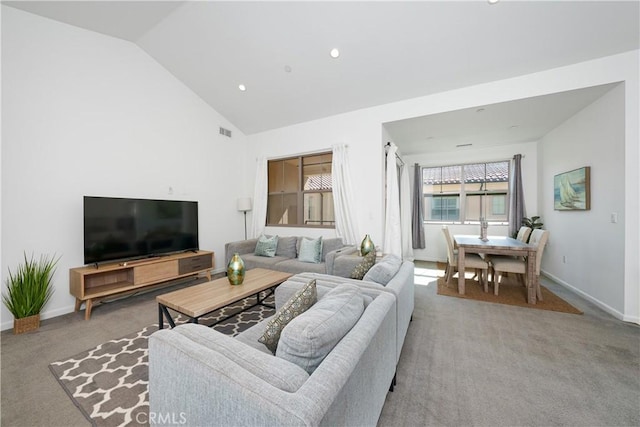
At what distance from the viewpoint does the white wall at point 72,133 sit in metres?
2.57

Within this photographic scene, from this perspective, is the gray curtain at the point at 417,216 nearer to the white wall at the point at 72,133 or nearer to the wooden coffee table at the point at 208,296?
the wooden coffee table at the point at 208,296

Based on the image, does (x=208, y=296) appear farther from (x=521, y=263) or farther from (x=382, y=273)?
(x=521, y=263)

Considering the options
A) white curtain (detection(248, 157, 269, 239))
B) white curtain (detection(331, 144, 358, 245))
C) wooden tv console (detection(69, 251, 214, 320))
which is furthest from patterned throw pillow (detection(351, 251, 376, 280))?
white curtain (detection(248, 157, 269, 239))

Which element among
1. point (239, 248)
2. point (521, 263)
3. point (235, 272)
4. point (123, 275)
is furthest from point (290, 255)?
point (521, 263)

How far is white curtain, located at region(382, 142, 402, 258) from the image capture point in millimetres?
3859

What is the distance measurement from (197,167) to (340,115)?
2768 mm

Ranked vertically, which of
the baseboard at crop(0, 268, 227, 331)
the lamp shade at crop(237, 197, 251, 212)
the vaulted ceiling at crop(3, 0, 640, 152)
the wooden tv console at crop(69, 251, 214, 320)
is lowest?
the baseboard at crop(0, 268, 227, 331)

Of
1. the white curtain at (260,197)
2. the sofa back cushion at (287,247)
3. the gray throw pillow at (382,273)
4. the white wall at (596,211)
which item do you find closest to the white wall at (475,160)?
the white wall at (596,211)

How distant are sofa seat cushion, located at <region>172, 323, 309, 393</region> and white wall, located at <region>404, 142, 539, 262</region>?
5.58m

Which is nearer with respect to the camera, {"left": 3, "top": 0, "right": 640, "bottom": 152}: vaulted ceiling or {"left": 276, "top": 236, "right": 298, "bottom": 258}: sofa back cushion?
{"left": 3, "top": 0, "right": 640, "bottom": 152}: vaulted ceiling

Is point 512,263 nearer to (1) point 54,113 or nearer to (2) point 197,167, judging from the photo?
(2) point 197,167

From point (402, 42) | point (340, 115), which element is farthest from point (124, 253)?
point (402, 42)

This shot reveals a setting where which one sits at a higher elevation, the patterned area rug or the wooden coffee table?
the wooden coffee table

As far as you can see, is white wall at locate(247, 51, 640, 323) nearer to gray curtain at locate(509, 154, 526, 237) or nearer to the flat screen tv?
gray curtain at locate(509, 154, 526, 237)
